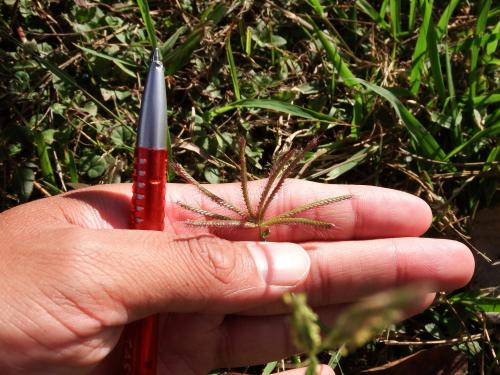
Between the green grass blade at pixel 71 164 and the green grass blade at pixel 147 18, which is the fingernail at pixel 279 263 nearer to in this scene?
the green grass blade at pixel 71 164

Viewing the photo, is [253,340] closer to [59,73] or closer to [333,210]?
[333,210]

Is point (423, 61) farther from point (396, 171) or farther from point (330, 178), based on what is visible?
point (330, 178)

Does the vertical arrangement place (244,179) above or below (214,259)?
above

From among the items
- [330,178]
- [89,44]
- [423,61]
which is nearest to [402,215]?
[330,178]

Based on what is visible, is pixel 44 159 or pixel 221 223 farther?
pixel 44 159

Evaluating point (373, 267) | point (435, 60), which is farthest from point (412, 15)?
point (373, 267)

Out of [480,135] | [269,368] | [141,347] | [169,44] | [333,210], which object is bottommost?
[269,368]

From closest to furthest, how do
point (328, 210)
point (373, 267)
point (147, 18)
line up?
point (373, 267) < point (328, 210) < point (147, 18)
